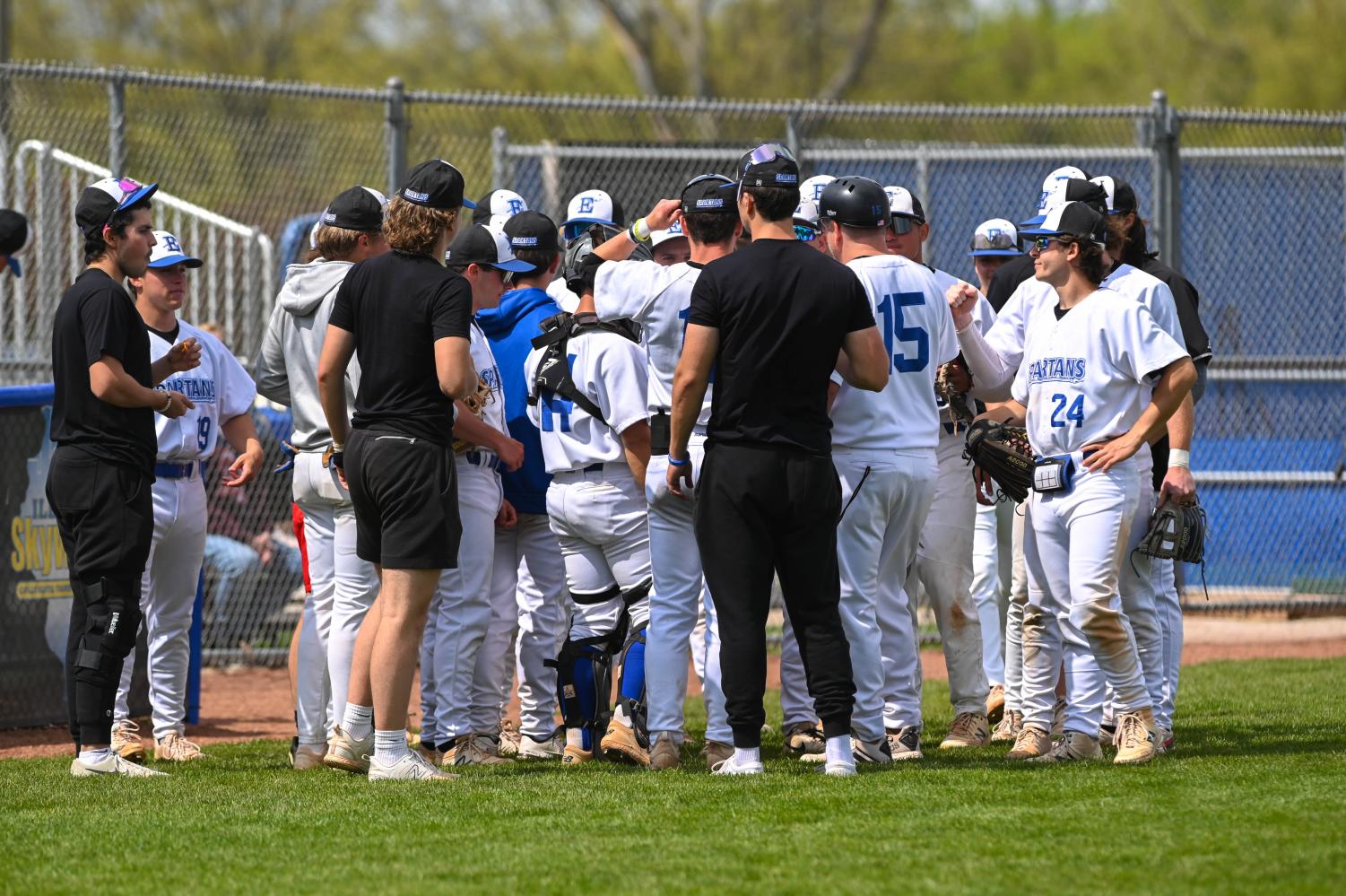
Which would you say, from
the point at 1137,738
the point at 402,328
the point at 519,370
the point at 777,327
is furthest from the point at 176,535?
the point at 1137,738

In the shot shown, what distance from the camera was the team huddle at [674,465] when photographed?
5660 mm

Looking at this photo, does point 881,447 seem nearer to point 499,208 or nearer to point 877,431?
point 877,431

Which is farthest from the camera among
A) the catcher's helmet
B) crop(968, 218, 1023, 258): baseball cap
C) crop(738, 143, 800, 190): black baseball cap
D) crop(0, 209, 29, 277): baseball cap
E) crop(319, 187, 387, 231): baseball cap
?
crop(968, 218, 1023, 258): baseball cap

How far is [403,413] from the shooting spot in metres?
5.70

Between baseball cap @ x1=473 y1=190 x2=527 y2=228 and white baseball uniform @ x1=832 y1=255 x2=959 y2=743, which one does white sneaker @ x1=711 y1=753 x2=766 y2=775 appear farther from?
baseball cap @ x1=473 y1=190 x2=527 y2=228

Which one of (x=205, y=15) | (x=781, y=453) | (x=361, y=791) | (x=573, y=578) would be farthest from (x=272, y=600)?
(x=205, y=15)

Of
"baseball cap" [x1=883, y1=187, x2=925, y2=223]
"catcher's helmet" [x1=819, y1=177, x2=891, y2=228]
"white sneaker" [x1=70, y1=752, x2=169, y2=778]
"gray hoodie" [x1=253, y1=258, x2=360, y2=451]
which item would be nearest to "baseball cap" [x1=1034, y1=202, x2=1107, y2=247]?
"catcher's helmet" [x1=819, y1=177, x2=891, y2=228]

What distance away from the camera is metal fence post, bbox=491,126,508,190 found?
11.0 metres

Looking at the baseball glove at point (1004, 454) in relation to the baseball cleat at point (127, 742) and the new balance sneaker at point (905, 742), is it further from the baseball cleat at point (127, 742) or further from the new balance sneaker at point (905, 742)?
the baseball cleat at point (127, 742)

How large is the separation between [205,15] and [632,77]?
8810mm

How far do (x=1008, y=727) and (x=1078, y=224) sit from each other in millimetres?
2330

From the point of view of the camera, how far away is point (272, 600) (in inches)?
402

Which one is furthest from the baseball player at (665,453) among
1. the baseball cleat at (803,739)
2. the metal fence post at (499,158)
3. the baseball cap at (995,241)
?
the metal fence post at (499,158)

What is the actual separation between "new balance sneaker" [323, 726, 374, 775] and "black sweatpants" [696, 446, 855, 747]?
132cm
